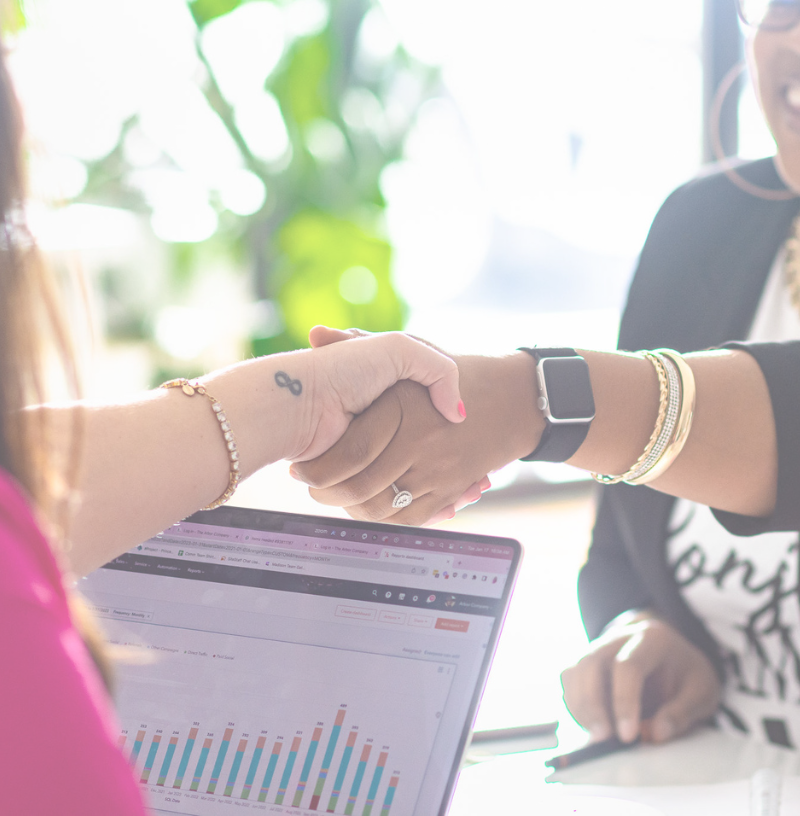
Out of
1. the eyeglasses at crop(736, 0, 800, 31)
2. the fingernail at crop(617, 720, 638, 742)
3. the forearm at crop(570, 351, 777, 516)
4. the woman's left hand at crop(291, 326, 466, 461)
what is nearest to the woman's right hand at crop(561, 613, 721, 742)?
the fingernail at crop(617, 720, 638, 742)

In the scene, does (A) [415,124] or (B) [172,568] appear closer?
(B) [172,568]

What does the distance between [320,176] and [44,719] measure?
2.66m

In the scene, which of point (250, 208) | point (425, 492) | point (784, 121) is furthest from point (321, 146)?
point (425, 492)

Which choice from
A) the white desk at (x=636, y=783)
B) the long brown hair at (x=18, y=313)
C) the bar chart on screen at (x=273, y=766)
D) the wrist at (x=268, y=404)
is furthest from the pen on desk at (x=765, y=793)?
the long brown hair at (x=18, y=313)

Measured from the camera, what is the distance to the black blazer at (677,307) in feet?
3.63

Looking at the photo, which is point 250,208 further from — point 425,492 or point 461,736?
point 461,736

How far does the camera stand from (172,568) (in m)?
0.67

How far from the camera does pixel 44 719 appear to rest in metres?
0.31

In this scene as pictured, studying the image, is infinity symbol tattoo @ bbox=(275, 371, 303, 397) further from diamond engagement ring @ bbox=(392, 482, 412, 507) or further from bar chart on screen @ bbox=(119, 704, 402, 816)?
bar chart on screen @ bbox=(119, 704, 402, 816)

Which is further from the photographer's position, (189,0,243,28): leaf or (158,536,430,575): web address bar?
(189,0,243,28): leaf

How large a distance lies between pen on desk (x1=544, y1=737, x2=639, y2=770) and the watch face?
33cm

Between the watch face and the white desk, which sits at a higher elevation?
the watch face

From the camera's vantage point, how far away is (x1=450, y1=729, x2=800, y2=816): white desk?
724 mm

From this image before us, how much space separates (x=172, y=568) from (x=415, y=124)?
8.53ft
